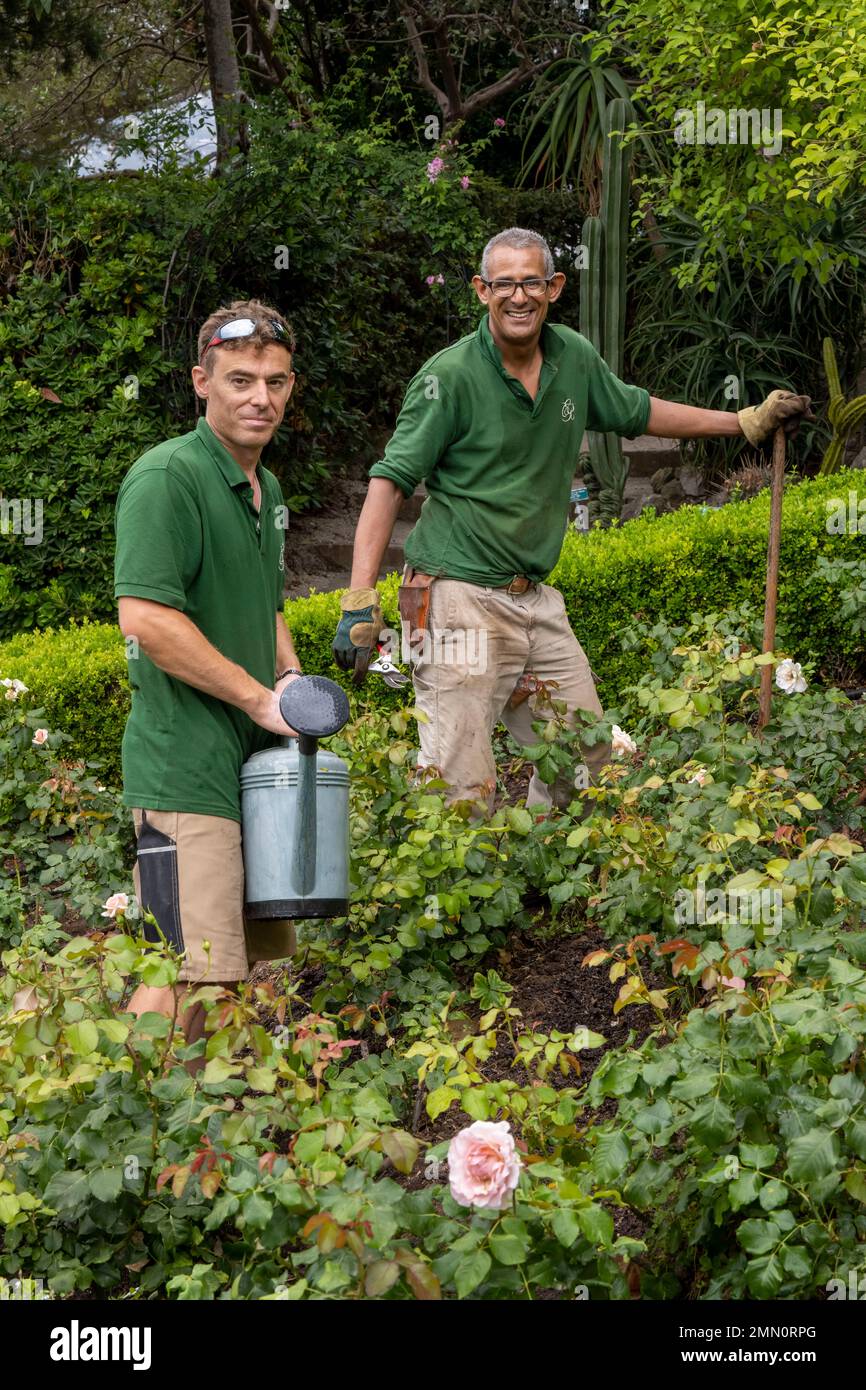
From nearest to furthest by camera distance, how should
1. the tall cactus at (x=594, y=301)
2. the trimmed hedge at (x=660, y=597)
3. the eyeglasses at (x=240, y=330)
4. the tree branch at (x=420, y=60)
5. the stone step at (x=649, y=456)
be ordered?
the eyeglasses at (x=240, y=330) < the trimmed hedge at (x=660, y=597) < the tall cactus at (x=594, y=301) < the stone step at (x=649, y=456) < the tree branch at (x=420, y=60)

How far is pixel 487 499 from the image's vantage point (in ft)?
12.9

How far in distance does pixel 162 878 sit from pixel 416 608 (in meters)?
1.29

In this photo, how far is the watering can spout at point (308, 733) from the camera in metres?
2.80

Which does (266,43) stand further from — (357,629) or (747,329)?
(357,629)

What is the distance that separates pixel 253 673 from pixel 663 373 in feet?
27.4

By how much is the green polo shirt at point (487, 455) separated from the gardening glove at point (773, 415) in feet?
1.54

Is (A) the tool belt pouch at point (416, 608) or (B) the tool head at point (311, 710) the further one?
(A) the tool belt pouch at point (416, 608)

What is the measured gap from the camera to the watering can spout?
2803 mm

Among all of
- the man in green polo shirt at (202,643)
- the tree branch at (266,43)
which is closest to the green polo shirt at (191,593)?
the man in green polo shirt at (202,643)

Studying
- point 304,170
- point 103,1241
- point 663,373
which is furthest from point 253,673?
point 663,373

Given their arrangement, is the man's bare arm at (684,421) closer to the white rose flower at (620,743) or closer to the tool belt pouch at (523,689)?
the tool belt pouch at (523,689)

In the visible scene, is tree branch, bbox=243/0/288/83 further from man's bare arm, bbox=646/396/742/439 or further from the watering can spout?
the watering can spout

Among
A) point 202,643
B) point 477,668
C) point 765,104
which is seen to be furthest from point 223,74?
point 202,643

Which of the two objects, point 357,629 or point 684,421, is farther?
point 684,421
